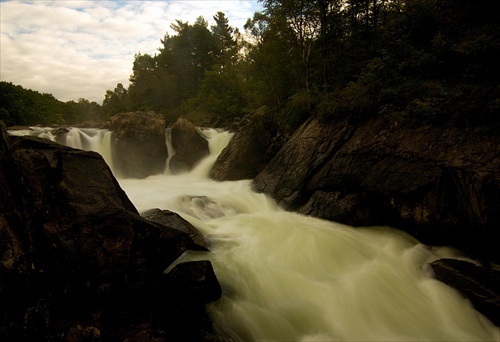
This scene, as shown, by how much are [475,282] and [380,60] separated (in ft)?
23.8

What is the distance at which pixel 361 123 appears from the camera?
965 cm

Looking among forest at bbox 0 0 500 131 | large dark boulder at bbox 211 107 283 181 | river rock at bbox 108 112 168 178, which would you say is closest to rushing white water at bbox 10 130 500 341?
forest at bbox 0 0 500 131

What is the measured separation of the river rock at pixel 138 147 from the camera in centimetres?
1661

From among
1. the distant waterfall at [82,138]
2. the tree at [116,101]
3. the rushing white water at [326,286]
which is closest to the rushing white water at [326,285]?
the rushing white water at [326,286]

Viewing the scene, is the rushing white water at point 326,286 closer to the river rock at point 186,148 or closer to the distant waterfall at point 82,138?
the river rock at point 186,148

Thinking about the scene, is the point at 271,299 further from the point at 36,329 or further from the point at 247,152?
the point at 247,152

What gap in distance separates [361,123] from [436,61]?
9.53 feet

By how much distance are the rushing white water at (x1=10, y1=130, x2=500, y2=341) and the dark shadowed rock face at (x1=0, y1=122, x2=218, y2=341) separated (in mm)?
1154

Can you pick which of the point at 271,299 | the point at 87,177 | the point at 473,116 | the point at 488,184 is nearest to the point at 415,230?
the point at 488,184

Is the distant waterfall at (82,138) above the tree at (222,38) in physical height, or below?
below

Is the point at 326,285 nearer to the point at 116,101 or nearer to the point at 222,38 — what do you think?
the point at 222,38

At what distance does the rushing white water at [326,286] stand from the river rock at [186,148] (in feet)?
26.5

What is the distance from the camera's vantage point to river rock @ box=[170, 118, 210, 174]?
675 inches

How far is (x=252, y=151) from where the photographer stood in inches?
567
